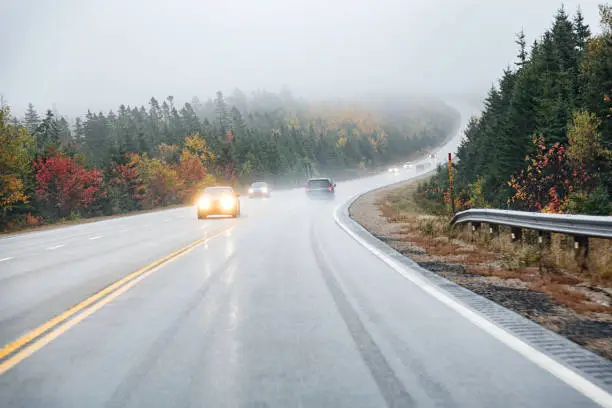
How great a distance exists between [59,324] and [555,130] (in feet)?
160

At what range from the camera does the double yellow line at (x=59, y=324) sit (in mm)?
5129

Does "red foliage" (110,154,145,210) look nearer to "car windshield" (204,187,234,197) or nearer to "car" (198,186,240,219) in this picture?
"car windshield" (204,187,234,197)

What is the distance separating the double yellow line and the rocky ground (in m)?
4.99

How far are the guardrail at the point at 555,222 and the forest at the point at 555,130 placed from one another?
9.15 m

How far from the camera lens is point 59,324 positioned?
6.38 metres

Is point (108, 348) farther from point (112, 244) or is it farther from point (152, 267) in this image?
point (112, 244)

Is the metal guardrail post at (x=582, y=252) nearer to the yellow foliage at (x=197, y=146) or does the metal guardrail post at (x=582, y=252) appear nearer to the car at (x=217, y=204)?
the car at (x=217, y=204)

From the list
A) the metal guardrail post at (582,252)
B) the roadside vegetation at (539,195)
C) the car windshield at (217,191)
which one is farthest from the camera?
the car windshield at (217,191)

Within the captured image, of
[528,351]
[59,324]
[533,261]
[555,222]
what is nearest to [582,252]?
[555,222]

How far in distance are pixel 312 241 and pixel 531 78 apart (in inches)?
1975

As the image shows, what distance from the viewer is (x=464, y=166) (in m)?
90.5

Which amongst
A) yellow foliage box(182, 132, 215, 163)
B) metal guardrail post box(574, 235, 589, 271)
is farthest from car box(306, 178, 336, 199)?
yellow foliage box(182, 132, 215, 163)

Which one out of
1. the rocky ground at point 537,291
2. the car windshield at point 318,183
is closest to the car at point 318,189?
the car windshield at point 318,183

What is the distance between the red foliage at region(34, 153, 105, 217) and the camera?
207 ft
